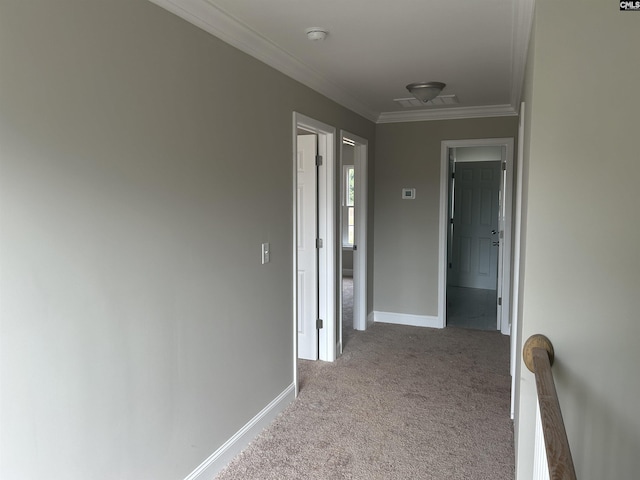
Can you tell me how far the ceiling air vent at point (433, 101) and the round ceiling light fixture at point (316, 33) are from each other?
1.92 metres

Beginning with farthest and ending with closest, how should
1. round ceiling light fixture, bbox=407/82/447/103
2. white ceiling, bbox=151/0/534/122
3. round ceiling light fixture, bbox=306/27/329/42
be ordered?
round ceiling light fixture, bbox=407/82/447/103 → round ceiling light fixture, bbox=306/27/329/42 → white ceiling, bbox=151/0/534/122

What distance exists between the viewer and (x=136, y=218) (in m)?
1.94

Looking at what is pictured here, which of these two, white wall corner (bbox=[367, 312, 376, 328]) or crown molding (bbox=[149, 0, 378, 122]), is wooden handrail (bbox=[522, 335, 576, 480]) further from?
white wall corner (bbox=[367, 312, 376, 328])

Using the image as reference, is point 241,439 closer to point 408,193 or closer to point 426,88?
point 426,88

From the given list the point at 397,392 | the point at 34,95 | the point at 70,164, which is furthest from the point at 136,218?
the point at 397,392

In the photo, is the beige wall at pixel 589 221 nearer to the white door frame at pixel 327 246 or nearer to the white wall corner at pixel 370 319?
the white door frame at pixel 327 246

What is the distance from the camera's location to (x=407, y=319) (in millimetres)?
5430

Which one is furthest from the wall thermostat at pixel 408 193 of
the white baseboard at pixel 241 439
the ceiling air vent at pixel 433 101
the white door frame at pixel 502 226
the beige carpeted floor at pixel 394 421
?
the white baseboard at pixel 241 439

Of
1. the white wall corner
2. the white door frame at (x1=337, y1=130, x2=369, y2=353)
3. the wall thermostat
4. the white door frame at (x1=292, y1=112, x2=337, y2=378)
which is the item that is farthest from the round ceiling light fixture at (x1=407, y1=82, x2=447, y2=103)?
the white wall corner

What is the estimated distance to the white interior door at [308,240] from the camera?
406 cm

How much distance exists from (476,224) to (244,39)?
5.67m

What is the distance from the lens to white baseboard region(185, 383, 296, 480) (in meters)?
2.46

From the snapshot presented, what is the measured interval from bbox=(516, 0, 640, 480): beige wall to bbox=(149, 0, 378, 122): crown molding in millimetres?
1432

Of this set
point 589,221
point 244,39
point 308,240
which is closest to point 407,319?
point 308,240
